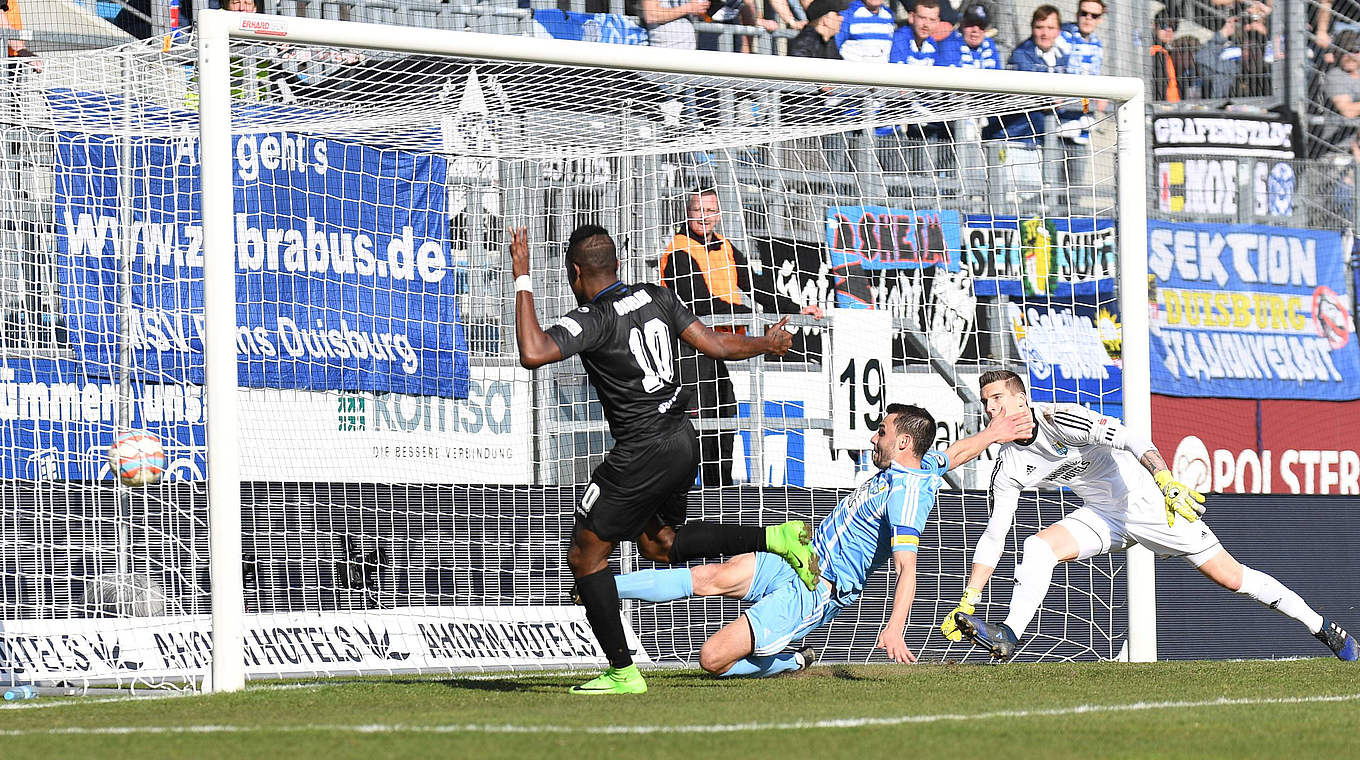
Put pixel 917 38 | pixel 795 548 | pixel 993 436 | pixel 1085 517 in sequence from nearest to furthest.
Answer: pixel 795 548 → pixel 993 436 → pixel 1085 517 → pixel 917 38

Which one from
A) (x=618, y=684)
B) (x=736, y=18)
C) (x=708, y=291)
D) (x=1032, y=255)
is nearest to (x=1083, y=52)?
(x=736, y=18)

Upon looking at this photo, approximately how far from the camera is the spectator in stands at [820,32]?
1581 cm

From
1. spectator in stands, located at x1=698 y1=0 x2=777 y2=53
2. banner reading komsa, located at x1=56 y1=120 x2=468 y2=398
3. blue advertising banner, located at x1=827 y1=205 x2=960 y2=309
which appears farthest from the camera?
spectator in stands, located at x1=698 y1=0 x2=777 y2=53

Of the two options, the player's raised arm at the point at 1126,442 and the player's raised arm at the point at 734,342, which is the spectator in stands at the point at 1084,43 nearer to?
the player's raised arm at the point at 1126,442

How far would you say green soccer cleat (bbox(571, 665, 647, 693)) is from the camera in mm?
6797

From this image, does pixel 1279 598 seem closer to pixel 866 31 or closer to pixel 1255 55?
pixel 866 31

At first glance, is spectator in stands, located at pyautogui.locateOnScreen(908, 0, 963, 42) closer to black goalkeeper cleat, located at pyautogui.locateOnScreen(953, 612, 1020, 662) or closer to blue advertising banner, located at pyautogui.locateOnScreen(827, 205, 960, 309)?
blue advertising banner, located at pyautogui.locateOnScreen(827, 205, 960, 309)

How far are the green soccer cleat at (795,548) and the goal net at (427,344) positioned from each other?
2370mm

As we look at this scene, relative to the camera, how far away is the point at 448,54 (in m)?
7.91

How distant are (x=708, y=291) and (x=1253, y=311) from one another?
22.2ft

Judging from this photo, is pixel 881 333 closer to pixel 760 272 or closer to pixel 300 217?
pixel 760 272

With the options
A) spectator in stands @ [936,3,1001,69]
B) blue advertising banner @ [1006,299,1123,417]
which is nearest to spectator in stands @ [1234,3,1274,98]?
spectator in stands @ [936,3,1001,69]

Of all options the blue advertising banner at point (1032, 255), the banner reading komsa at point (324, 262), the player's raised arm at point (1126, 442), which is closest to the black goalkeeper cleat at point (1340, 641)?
the player's raised arm at point (1126, 442)

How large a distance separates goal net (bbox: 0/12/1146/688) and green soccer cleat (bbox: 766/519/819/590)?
2370mm
